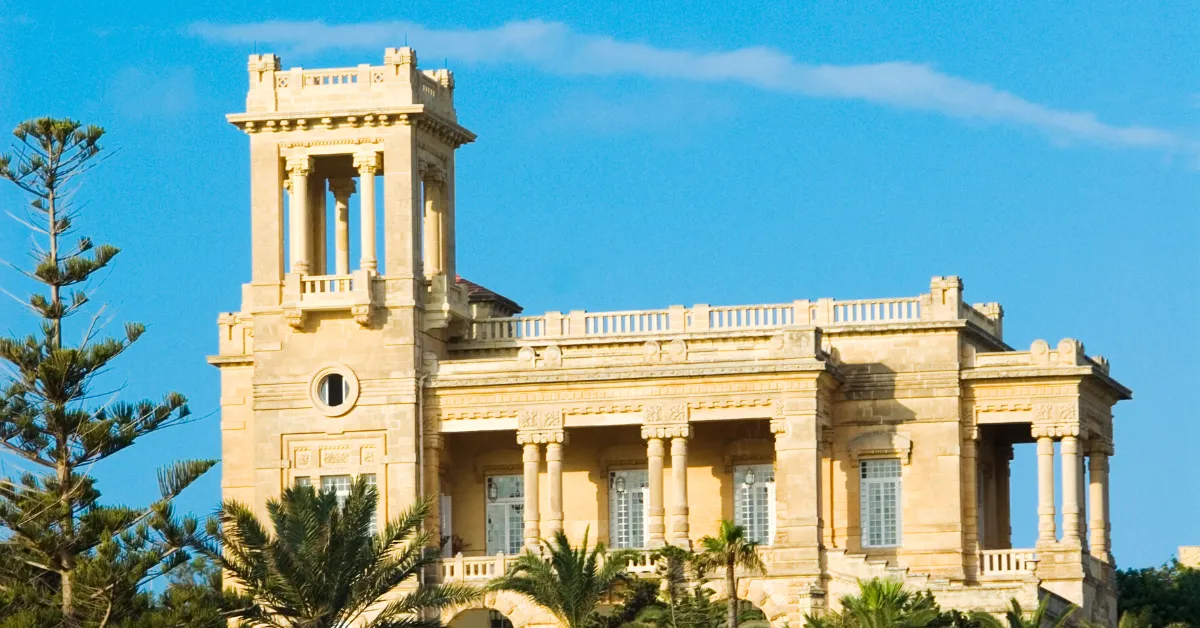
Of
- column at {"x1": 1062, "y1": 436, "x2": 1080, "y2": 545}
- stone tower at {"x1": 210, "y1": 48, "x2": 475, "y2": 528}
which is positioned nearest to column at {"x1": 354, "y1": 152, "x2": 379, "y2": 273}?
stone tower at {"x1": 210, "y1": 48, "x2": 475, "y2": 528}

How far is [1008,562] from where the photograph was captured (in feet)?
245

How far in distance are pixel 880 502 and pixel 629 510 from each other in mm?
5726

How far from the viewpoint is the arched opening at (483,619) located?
7656cm

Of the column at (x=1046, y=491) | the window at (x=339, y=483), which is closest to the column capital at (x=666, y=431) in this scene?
the window at (x=339, y=483)

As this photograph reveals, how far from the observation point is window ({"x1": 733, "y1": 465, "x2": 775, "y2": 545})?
3002 inches

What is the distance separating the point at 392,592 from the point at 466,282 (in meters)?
11.0

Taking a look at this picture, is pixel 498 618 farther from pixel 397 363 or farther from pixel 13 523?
pixel 13 523

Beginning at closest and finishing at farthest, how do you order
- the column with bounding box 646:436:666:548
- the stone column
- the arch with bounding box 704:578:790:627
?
the arch with bounding box 704:578:790:627, the stone column, the column with bounding box 646:436:666:548

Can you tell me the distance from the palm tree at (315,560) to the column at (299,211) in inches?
460

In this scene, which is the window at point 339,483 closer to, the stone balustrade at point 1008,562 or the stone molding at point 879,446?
the stone molding at point 879,446

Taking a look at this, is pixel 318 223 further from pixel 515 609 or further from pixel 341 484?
pixel 515 609

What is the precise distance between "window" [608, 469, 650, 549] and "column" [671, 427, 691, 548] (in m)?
2.48

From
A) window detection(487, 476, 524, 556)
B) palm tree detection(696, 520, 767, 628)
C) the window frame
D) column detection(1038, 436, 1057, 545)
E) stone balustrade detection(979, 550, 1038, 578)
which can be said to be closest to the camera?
palm tree detection(696, 520, 767, 628)

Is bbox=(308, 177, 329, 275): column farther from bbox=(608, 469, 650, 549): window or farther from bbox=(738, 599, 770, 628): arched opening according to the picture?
bbox=(738, 599, 770, 628): arched opening
